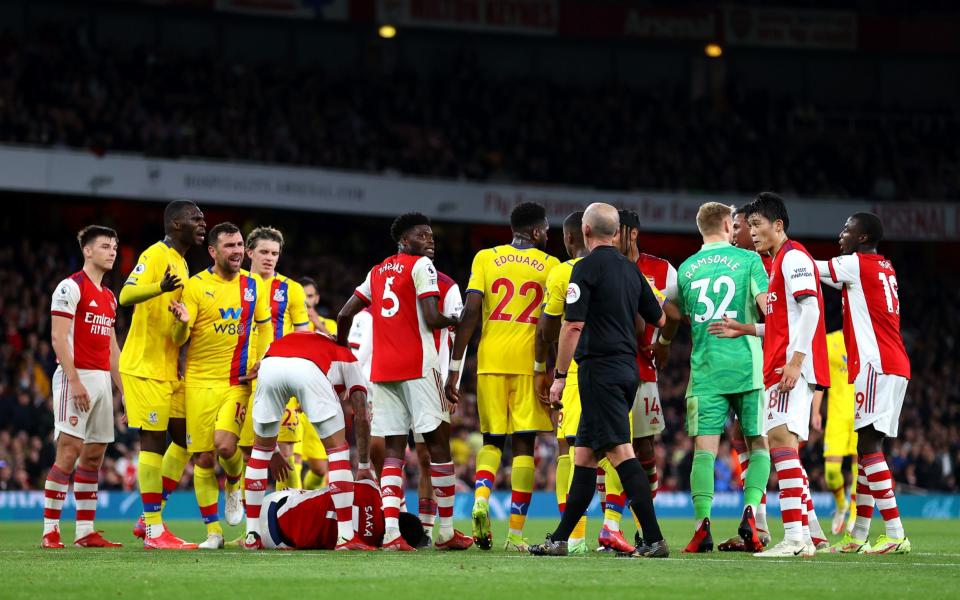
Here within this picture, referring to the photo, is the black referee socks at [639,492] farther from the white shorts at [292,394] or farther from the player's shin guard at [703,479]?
the white shorts at [292,394]

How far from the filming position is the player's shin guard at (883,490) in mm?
9695

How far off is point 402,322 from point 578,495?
2.46 meters

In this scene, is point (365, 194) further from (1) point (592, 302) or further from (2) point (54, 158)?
(1) point (592, 302)

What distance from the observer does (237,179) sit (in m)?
29.2

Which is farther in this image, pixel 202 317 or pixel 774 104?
pixel 774 104

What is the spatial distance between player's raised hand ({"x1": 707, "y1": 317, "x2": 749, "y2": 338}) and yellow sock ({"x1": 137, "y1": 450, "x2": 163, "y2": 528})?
460 centimetres

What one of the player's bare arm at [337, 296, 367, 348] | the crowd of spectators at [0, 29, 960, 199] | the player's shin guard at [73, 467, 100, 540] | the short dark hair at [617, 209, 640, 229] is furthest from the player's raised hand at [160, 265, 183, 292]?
the crowd of spectators at [0, 29, 960, 199]

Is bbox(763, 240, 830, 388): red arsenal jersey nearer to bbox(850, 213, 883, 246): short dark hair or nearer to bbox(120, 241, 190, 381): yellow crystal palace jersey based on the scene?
bbox(850, 213, 883, 246): short dark hair

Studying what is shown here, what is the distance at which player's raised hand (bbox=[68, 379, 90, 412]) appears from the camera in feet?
34.7

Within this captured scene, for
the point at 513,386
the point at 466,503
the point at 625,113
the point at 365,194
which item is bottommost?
the point at 466,503

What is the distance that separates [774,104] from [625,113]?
198 inches

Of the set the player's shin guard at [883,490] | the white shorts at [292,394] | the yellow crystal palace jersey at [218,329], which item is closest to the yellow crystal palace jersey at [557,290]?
the white shorts at [292,394]

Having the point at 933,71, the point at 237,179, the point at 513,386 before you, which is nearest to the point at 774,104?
the point at 933,71

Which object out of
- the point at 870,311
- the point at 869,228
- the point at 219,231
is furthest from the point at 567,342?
the point at 219,231
